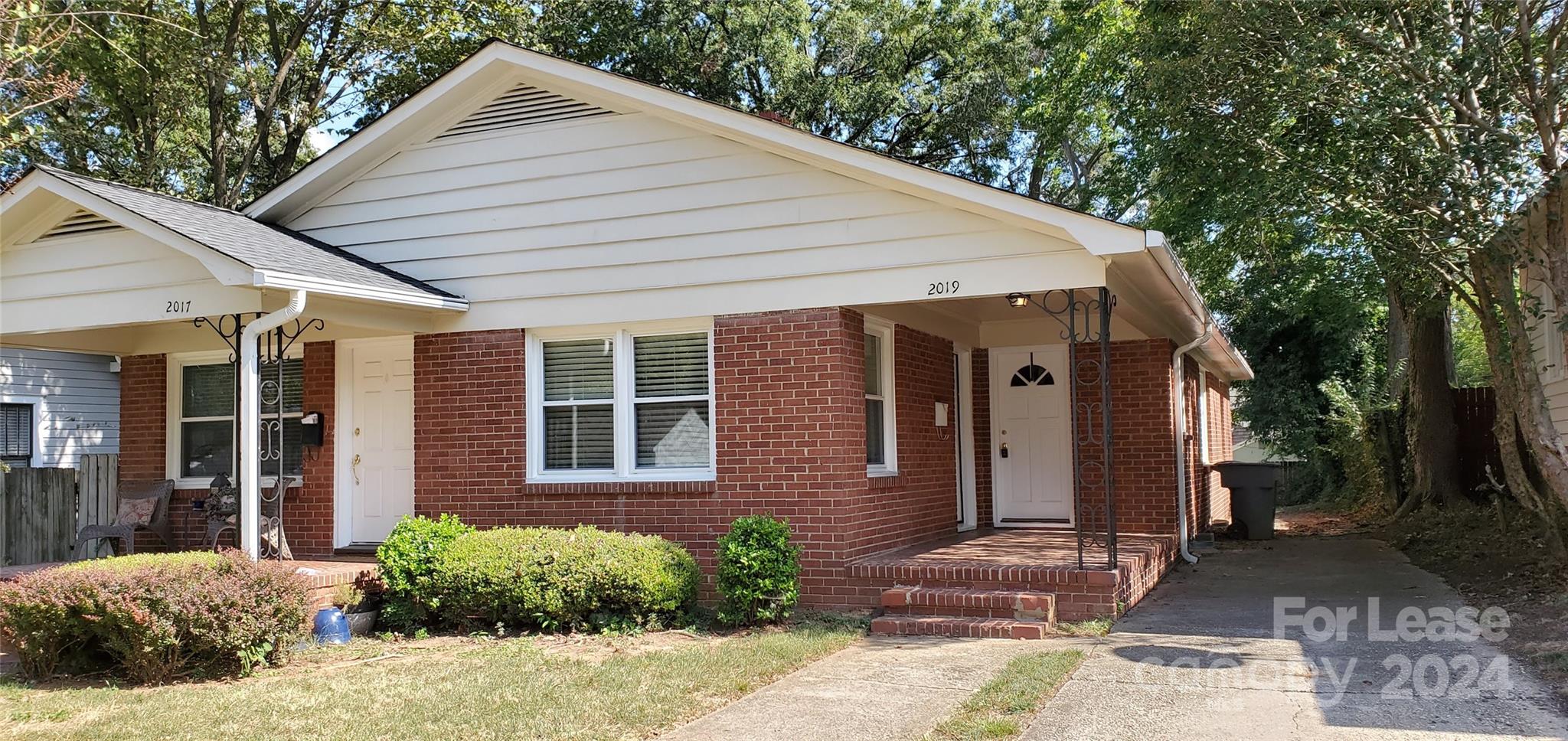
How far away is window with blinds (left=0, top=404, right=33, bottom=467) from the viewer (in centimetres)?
1777

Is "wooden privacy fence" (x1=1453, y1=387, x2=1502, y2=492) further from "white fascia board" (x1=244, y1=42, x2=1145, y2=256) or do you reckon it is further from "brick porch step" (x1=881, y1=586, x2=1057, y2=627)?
"white fascia board" (x1=244, y1=42, x2=1145, y2=256)

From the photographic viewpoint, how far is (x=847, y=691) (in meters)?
6.45

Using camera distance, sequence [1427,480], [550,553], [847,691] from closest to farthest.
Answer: [847,691]
[550,553]
[1427,480]

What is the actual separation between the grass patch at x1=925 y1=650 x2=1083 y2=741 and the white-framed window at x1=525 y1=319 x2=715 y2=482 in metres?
3.66

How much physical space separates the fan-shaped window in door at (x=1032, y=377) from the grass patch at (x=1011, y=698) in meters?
5.99

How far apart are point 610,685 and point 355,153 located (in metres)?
6.48

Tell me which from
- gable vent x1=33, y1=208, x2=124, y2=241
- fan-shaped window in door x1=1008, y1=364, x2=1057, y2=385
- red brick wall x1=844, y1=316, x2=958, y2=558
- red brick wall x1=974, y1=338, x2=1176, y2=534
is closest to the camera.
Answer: gable vent x1=33, y1=208, x2=124, y2=241

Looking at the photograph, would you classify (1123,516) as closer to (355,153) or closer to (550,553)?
(550,553)

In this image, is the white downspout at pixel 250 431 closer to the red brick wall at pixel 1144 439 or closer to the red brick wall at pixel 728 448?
the red brick wall at pixel 728 448

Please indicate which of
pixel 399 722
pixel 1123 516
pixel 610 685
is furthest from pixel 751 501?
pixel 1123 516

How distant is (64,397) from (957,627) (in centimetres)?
1716

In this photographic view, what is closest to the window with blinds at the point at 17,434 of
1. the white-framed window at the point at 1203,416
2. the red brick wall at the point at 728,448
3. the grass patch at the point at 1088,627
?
the red brick wall at the point at 728,448

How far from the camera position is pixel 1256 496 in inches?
611

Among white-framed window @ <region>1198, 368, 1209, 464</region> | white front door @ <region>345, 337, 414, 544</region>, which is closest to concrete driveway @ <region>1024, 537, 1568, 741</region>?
white-framed window @ <region>1198, 368, 1209, 464</region>
